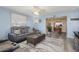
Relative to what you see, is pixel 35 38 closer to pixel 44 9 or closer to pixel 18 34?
pixel 18 34

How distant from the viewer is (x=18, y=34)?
1698 millimetres

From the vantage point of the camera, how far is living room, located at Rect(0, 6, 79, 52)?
5.32ft

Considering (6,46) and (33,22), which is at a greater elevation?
(33,22)

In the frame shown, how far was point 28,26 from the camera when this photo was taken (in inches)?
69.2

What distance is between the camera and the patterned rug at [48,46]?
5.50 ft

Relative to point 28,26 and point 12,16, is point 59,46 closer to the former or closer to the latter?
point 28,26

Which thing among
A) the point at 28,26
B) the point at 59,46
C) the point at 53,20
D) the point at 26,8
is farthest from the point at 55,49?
the point at 26,8

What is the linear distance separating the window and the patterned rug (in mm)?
432

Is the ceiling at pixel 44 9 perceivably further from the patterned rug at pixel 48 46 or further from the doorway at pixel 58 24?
the patterned rug at pixel 48 46

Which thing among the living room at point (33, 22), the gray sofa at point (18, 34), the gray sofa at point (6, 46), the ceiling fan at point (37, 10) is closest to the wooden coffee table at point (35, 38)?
the living room at point (33, 22)

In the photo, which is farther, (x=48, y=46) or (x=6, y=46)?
(x=48, y=46)

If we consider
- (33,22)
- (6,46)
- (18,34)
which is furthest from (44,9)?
(6,46)

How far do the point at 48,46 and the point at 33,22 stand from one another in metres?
0.63

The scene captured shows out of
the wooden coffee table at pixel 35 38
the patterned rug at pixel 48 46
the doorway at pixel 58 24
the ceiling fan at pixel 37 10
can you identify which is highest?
the ceiling fan at pixel 37 10
